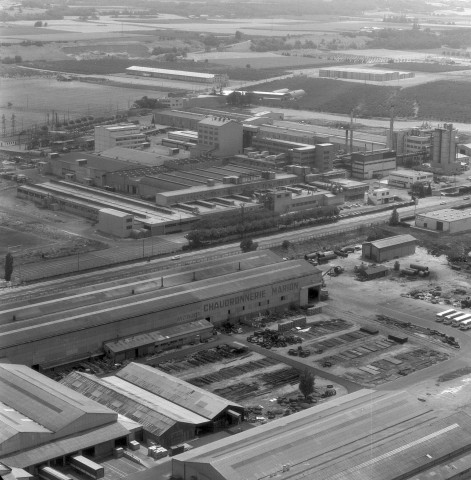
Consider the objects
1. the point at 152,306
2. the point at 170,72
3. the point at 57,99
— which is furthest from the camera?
the point at 170,72

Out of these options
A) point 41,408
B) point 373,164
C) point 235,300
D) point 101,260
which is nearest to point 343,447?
point 41,408

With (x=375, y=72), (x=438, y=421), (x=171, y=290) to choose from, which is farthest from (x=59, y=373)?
(x=375, y=72)

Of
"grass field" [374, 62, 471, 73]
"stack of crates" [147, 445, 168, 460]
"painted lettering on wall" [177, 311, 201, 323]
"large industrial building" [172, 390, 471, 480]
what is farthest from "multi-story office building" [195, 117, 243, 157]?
"grass field" [374, 62, 471, 73]

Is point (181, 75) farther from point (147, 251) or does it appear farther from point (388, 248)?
point (388, 248)

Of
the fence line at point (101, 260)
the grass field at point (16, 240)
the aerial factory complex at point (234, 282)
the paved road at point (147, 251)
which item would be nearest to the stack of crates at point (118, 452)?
the aerial factory complex at point (234, 282)

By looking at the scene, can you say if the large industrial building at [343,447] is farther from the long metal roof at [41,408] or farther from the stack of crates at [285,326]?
the stack of crates at [285,326]
